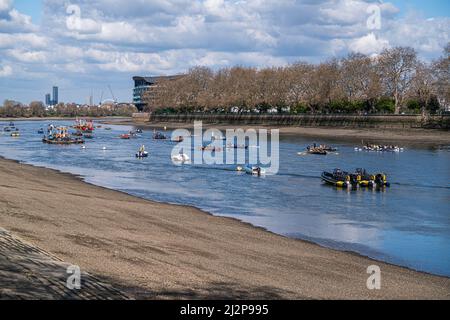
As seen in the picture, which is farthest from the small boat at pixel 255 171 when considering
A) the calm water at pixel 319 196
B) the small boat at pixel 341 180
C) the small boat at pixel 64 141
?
the small boat at pixel 64 141

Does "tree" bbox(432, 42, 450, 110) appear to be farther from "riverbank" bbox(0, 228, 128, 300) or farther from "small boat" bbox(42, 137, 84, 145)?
"riverbank" bbox(0, 228, 128, 300)

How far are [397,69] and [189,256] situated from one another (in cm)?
13391

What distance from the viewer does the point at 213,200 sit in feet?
146

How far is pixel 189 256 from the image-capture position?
74.0 ft

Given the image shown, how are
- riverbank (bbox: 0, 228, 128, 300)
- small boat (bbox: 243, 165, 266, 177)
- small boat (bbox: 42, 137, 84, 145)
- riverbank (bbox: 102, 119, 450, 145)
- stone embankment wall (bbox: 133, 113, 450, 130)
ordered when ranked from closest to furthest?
riverbank (bbox: 0, 228, 128, 300)
small boat (bbox: 243, 165, 266, 177)
small boat (bbox: 42, 137, 84, 145)
riverbank (bbox: 102, 119, 450, 145)
stone embankment wall (bbox: 133, 113, 450, 130)

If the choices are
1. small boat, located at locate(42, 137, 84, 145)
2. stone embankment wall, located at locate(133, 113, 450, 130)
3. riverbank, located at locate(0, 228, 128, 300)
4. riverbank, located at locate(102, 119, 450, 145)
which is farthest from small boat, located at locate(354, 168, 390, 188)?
stone embankment wall, located at locate(133, 113, 450, 130)

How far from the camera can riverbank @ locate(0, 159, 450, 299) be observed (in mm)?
18344

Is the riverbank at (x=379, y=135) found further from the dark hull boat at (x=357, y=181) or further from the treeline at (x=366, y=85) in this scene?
the dark hull boat at (x=357, y=181)

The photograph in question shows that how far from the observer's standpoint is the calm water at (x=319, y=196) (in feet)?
102

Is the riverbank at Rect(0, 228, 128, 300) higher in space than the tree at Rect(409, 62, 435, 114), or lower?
lower

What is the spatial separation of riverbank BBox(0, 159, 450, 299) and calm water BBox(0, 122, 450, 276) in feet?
10.3

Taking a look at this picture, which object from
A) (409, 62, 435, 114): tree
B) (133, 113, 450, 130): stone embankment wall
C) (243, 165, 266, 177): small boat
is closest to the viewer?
(243, 165, 266, 177): small boat

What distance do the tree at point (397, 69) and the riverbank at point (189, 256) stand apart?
120729 millimetres

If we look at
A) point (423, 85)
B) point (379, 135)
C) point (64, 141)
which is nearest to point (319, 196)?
point (64, 141)
